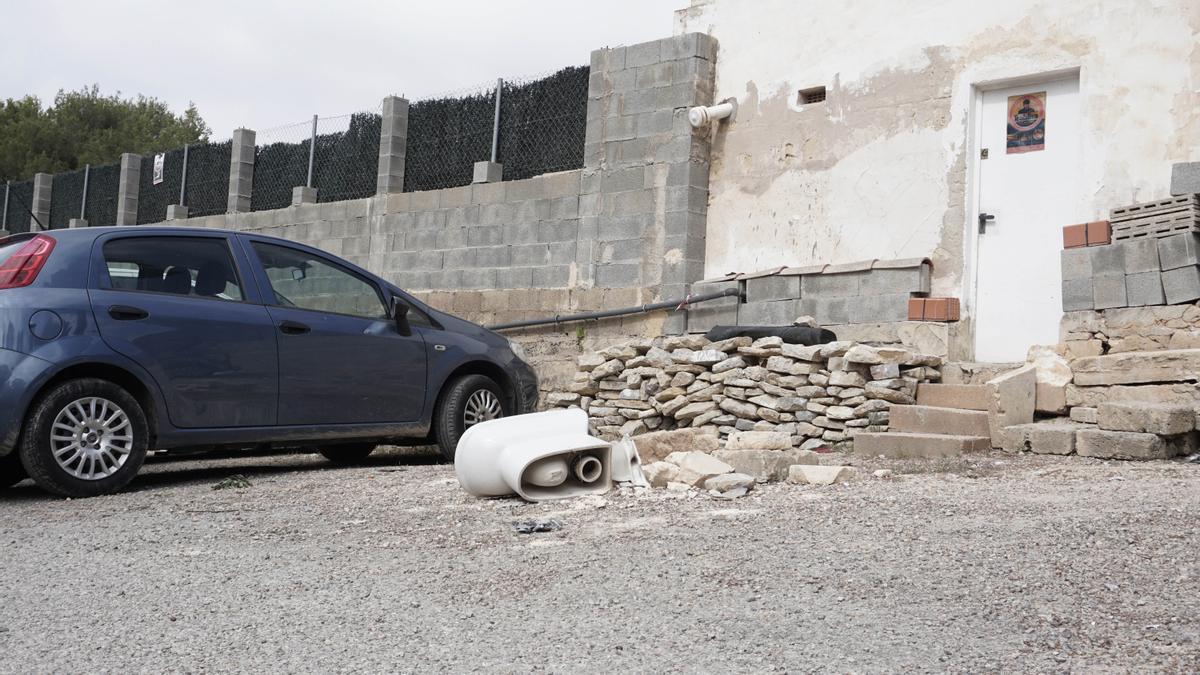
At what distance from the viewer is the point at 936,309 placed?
9.50 metres

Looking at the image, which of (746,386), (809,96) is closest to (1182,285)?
(746,386)

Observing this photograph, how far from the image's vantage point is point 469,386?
8266mm

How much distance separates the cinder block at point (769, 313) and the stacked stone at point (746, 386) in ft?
2.24

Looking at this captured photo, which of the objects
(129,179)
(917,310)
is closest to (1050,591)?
(917,310)

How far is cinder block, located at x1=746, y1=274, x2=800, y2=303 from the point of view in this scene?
10516 mm

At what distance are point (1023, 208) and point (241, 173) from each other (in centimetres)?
1281

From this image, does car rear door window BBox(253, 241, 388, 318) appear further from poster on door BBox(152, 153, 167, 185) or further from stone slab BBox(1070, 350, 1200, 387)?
poster on door BBox(152, 153, 167, 185)

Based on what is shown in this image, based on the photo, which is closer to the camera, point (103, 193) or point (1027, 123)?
point (1027, 123)

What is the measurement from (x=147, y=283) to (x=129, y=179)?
1590 cm

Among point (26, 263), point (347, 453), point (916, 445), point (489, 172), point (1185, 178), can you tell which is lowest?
point (347, 453)

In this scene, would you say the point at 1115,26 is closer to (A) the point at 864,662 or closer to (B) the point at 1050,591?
(B) the point at 1050,591

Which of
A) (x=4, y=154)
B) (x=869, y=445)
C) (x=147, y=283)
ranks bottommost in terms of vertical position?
(x=869, y=445)

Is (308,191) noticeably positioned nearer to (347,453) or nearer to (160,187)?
(160,187)

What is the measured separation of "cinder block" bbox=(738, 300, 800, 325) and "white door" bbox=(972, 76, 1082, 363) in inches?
66.9
